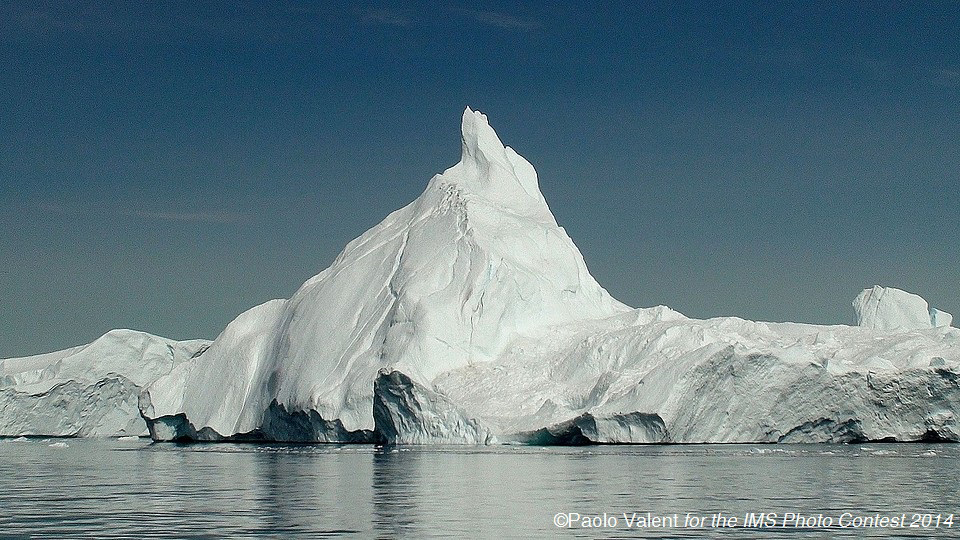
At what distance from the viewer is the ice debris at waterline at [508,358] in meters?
29.5

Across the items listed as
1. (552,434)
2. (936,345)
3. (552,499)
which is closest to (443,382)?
(552,434)

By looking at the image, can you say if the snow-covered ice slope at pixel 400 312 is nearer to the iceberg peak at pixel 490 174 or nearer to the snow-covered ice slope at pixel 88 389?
the iceberg peak at pixel 490 174

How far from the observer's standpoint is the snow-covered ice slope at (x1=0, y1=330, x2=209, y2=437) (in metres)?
52.3

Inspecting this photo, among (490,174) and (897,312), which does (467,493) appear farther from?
(897,312)

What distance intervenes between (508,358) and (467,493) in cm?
2061

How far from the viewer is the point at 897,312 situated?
46.9m

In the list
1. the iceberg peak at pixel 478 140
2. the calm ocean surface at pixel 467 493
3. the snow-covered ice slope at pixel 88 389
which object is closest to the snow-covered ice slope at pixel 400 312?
the iceberg peak at pixel 478 140

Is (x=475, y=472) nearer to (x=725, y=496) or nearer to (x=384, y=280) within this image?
(x=725, y=496)

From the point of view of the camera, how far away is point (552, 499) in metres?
14.0

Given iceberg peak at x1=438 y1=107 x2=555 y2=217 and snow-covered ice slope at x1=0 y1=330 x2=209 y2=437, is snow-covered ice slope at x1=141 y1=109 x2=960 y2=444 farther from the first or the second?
snow-covered ice slope at x1=0 y1=330 x2=209 y2=437

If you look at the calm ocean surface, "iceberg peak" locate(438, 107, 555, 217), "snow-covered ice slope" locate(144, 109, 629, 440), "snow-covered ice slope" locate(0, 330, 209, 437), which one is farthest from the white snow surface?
"snow-covered ice slope" locate(0, 330, 209, 437)

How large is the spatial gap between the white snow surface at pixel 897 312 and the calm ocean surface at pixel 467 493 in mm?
21809

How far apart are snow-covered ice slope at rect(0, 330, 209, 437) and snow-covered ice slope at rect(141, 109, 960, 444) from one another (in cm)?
1092

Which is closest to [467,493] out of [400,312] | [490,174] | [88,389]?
[400,312]
